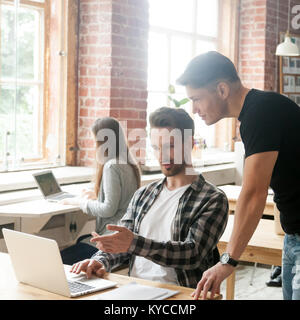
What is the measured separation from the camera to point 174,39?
19.5ft

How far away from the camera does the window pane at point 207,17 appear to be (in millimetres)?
6328

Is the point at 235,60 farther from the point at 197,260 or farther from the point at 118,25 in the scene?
the point at 197,260

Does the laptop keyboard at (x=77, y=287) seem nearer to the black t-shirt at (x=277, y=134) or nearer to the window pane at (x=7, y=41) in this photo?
the black t-shirt at (x=277, y=134)

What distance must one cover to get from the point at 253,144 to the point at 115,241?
575 mm

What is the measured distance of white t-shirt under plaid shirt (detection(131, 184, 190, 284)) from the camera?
90.0 inches

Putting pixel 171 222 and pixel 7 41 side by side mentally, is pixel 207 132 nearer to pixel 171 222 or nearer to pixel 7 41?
pixel 7 41

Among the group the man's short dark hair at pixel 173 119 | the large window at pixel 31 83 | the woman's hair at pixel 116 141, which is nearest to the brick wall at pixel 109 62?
the large window at pixel 31 83

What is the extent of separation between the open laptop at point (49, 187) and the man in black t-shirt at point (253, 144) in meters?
2.07

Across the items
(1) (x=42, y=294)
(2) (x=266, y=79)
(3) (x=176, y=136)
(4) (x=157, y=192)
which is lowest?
(1) (x=42, y=294)

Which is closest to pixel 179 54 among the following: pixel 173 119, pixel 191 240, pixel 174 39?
pixel 174 39

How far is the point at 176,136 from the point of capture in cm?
246

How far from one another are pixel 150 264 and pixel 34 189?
205cm

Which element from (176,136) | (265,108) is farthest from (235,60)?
(265,108)

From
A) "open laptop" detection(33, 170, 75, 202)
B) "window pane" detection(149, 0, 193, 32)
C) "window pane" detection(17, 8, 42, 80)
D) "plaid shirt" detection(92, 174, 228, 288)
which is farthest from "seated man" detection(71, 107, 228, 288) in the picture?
"window pane" detection(149, 0, 193, 32)
